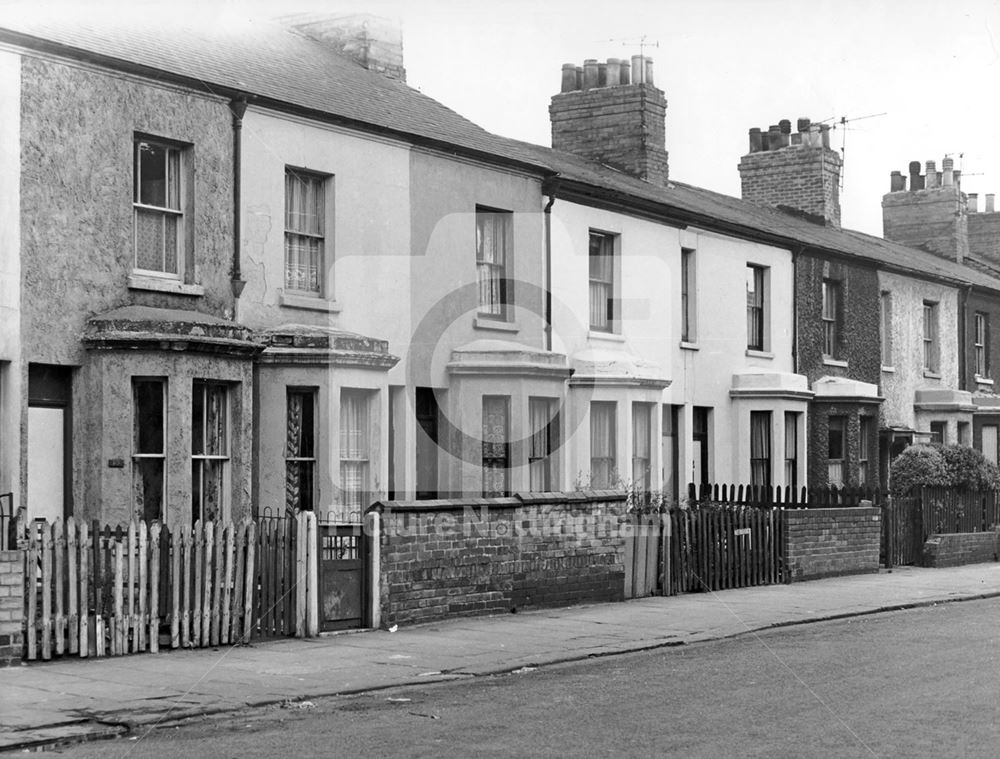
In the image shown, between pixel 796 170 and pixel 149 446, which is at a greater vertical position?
pixel 796 170

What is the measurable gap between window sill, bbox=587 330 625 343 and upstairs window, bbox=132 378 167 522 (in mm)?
9439

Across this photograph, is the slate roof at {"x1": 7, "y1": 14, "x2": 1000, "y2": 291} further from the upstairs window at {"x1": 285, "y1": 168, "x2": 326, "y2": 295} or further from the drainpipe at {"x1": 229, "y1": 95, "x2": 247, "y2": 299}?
the upstairs window at {"x1": 285, "y1": 168, "x2": 326, "y2": 295}

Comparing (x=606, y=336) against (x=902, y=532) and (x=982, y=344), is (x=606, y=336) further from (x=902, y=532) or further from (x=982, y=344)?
(x=982, y=344)

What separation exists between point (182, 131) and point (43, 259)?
2.64 m

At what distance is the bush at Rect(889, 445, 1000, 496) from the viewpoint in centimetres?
2788

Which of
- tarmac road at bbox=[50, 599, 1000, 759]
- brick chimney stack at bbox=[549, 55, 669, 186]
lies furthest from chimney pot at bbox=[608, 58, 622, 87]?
tarmac road at bbox=[50, 599, 1000, 759]

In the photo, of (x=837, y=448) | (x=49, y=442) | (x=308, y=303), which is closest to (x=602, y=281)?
(x=308, y=303)

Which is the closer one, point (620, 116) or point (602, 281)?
point (602, 281)

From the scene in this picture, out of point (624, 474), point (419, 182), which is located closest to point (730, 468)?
point (624, 474)

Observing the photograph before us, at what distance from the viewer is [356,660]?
12938 mm

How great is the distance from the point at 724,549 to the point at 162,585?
9607 mm

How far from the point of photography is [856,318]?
3147 centimetres

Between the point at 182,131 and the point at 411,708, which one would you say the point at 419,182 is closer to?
the point at 182,131

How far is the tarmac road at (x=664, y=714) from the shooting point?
8.73m
